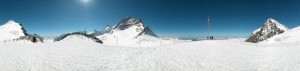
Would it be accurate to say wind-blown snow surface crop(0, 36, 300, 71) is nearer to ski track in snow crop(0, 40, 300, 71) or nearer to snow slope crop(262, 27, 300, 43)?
ski track in snow crop(0, 40, 300, 71)

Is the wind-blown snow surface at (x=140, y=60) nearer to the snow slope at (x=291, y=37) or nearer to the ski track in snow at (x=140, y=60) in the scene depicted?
the ski track in snow at (x=140, y=60)

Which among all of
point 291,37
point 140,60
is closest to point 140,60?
point 140,60

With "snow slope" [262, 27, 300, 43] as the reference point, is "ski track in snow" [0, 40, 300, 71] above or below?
below

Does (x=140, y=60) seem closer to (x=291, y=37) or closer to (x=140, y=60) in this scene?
(x=140, y=60)

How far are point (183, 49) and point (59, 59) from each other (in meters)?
10.9

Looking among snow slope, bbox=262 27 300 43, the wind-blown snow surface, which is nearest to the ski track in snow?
the wind-blown snow surface

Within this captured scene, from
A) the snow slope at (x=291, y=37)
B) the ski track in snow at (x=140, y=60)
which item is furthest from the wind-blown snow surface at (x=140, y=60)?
the snow slope at (x=291, y=37)

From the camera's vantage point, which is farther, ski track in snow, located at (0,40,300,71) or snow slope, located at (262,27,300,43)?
snow slope, located at (262,27,300,43)

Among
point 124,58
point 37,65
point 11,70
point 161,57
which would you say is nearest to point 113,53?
point 124,58

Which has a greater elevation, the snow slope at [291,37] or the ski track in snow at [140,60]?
the snow slope at [291,37]

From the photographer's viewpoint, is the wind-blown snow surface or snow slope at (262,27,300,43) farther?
snow slope at (262,27,300,43)

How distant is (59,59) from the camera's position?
56.9 ft

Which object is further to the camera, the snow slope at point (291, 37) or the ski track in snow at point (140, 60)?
the snow slope at point (291, 37)

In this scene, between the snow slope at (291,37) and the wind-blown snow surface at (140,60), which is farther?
the snow slope at (291,37)
